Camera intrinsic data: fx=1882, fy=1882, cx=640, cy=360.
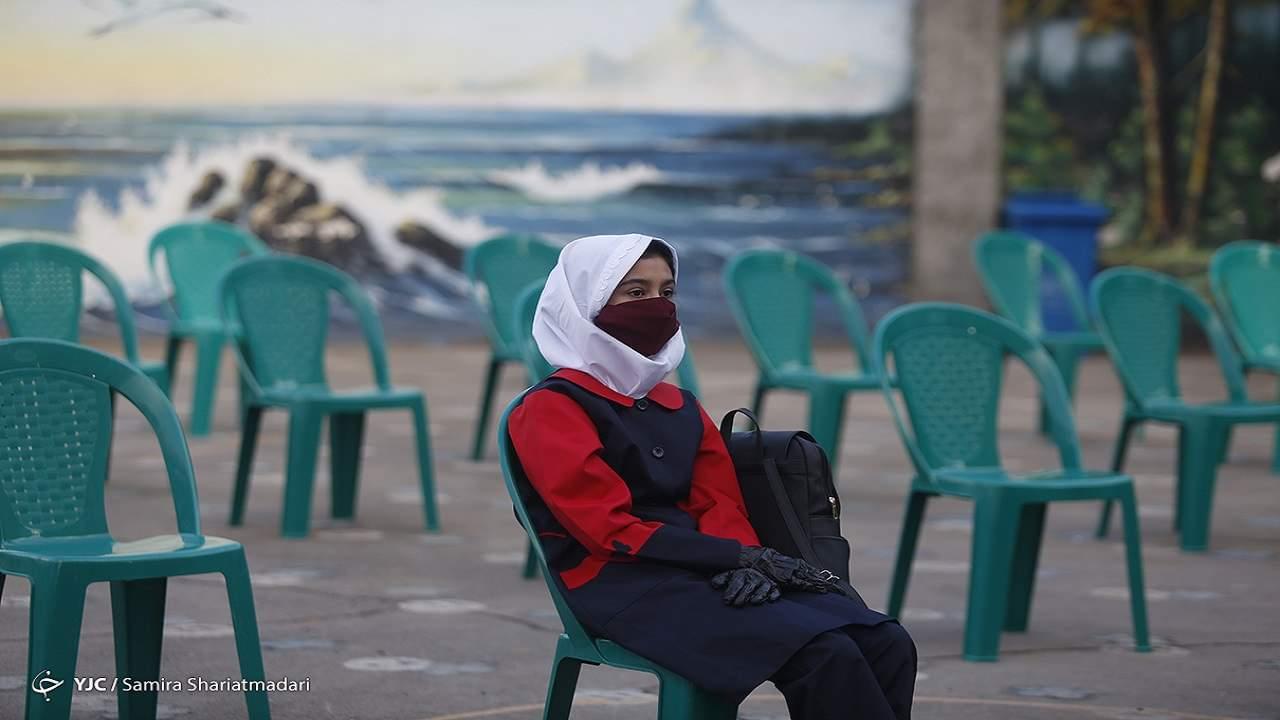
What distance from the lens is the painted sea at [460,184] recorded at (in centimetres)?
1439

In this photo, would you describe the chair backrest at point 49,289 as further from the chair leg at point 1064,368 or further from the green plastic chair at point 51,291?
the chair leg at point 1064,368

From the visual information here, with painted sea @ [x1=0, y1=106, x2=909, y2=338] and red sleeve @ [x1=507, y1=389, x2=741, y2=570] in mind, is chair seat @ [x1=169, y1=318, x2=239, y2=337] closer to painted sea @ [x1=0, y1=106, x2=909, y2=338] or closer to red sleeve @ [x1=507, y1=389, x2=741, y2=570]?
painted sea @ [x1=0, y1=106, x2=909, y2=338]

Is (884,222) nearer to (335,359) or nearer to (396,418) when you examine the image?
(335,359)

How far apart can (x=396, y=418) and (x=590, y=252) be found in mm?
6936

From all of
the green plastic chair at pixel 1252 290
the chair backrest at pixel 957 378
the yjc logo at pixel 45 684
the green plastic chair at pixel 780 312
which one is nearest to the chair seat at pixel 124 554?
the yjc logo at pixel 45 684

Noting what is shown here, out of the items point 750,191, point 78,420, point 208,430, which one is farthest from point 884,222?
point 78,420

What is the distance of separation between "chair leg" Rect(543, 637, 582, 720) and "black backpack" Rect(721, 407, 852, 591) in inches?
16.9

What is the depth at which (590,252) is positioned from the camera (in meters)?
3.57

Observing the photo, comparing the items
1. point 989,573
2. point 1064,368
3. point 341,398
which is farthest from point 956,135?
point 989,573

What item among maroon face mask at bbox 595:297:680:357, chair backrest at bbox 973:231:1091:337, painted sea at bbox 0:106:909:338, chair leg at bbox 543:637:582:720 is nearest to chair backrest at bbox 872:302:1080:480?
maroon face mask at bbox 595:297:680:357

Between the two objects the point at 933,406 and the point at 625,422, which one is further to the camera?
the point at 933,406

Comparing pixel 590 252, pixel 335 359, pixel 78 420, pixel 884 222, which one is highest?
pixel 590 252

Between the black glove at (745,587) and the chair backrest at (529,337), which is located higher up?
the black glove at (745,587)

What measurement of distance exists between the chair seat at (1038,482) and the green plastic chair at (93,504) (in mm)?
1995
